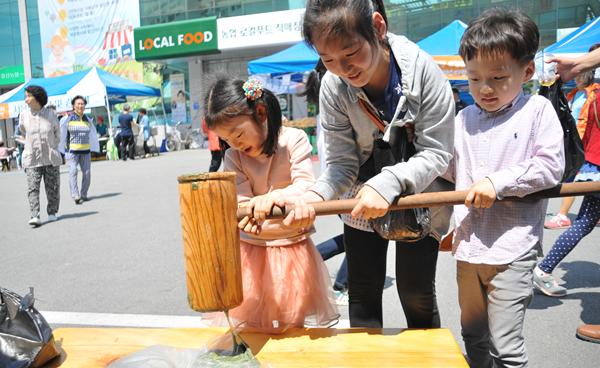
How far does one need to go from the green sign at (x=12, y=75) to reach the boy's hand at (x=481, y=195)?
29544mm

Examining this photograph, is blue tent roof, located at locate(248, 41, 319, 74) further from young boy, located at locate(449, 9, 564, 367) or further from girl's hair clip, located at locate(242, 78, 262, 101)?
young boy, located at locate(449, 9, 564, 367)

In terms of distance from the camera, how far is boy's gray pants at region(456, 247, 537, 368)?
1642 millimetres

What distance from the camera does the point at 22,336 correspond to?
1.80 meters

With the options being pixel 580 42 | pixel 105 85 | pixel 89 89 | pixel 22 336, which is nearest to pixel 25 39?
pixel 89 89

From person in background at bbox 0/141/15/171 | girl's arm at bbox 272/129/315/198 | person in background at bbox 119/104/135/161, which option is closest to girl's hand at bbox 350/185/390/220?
girl's arm at bbox 272/129/315/198

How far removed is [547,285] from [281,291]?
88.2 inches

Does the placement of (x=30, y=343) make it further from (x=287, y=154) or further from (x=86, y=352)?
(x=287, y=154)

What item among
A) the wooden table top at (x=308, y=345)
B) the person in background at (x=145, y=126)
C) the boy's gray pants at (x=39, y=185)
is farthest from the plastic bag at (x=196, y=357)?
the person in background at (x=145, y=126)

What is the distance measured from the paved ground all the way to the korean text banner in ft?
56.2

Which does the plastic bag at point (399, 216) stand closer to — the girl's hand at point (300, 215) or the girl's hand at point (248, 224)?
the girl's hand at point (300, 215)

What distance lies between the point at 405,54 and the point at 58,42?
27287 mm

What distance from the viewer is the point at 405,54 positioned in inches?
62.2

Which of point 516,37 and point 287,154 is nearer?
point 516,37

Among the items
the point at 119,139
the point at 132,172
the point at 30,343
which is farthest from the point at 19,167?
the point at 30,343
